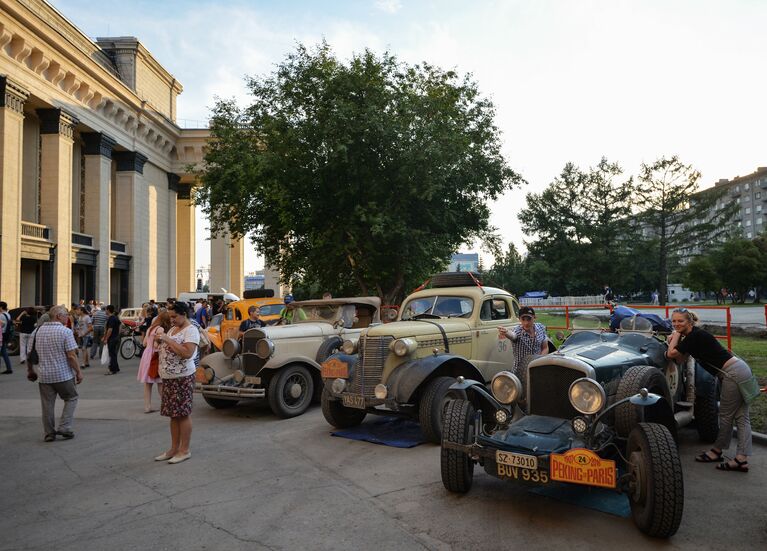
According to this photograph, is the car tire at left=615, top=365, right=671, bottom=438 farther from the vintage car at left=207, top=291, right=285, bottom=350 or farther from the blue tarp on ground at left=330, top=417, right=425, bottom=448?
the vintage car at left=207, top=291, right=285, bottom=350

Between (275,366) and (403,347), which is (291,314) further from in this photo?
(403,347)

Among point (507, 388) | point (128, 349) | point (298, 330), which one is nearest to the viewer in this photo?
point (507, 388)

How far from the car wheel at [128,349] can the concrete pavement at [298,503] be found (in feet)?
39.6

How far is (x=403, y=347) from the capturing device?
262 inches

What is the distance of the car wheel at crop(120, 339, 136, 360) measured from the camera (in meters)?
18.6

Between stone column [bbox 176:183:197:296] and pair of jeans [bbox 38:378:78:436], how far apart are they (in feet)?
127

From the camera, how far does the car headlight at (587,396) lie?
4.29 metres

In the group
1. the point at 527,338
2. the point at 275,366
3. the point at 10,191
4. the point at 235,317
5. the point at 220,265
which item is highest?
the point at 10,191

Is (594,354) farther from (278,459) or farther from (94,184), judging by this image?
(94,184)

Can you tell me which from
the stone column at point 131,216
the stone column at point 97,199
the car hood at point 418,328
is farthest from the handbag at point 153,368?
the stone column at point 131,216

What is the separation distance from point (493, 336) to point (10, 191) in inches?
911

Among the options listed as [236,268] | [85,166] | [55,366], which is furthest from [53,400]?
[236,268]

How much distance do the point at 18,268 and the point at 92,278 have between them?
7539 mm

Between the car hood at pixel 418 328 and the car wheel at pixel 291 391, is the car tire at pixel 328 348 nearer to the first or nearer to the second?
the car wheel at pixel 291 391
